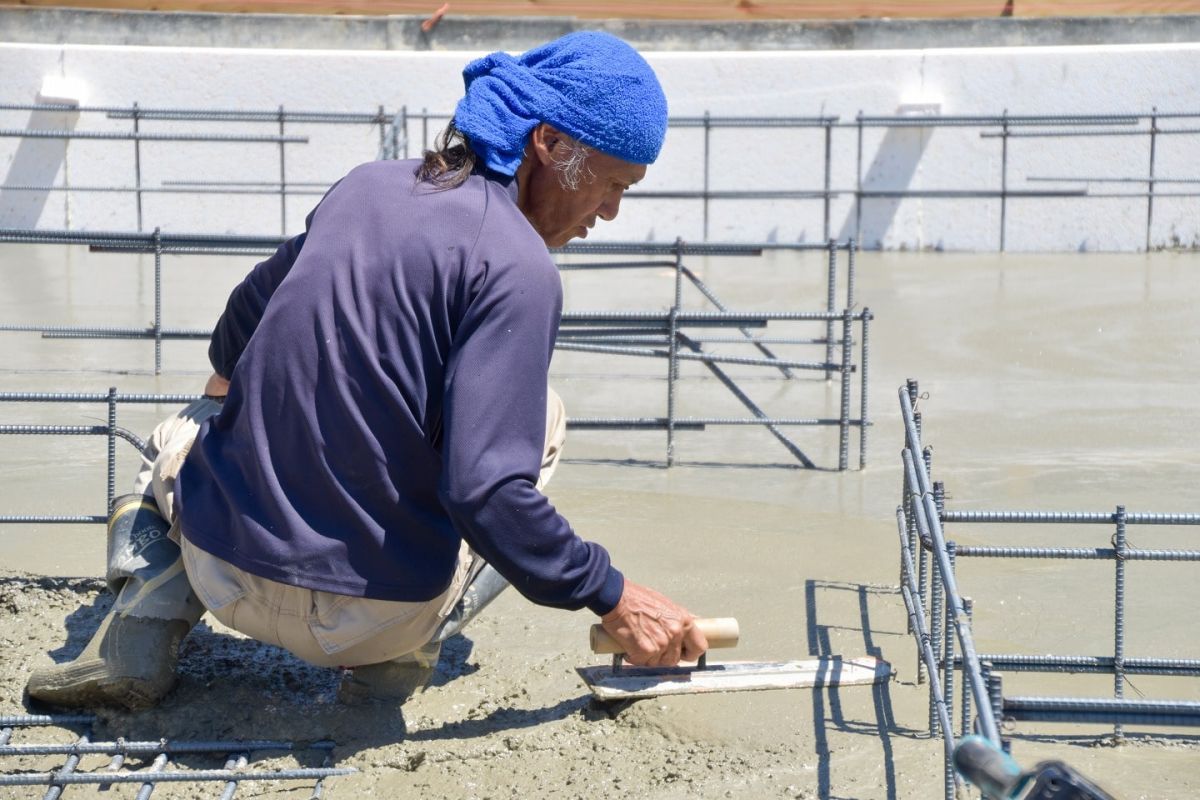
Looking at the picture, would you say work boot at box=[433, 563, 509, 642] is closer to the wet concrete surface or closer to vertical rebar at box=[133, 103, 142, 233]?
the wet concrete surface

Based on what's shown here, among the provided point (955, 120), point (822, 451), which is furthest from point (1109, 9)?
point (822, 451)

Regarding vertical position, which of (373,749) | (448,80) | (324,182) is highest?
(448,80)

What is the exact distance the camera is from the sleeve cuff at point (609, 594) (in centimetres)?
316

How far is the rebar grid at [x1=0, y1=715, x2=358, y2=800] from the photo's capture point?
329 cm

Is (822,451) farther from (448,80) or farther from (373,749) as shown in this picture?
(448,80)

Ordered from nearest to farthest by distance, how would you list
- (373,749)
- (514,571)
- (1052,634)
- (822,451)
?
(514,571), (373,749), (1052,634), (822,451)

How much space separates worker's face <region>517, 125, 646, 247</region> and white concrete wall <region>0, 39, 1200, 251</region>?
500 inches

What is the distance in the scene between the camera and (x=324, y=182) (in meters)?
16.2

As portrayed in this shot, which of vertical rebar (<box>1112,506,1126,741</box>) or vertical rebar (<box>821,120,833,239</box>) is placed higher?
vertical rebar (<box>821,120,833,239</box>)

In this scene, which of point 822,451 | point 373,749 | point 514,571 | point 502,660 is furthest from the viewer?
point 822,451

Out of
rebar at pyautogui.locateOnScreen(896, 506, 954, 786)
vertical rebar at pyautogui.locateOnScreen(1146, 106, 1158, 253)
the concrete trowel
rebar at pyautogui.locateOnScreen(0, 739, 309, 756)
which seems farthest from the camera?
vertical rebar at pyautogui.locateOnScreen(1146, 106, 1158, 253)

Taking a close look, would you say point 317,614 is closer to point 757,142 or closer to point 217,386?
point 217,386

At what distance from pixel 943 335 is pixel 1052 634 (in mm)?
6009

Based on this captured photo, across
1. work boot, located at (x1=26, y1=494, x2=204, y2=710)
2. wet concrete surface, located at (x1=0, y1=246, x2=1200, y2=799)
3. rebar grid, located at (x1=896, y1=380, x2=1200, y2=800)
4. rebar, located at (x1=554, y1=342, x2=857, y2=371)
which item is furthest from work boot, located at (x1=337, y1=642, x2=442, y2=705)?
rebar, located at (x1=554, y1=342, x2=857, y2=371)
